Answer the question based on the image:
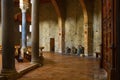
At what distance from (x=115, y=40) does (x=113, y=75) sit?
102 cm

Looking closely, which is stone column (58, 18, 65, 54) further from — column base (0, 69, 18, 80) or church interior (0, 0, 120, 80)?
column base (0, 69, 18, 80)

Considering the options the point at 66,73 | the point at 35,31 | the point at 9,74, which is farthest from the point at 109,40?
the point at 35,31

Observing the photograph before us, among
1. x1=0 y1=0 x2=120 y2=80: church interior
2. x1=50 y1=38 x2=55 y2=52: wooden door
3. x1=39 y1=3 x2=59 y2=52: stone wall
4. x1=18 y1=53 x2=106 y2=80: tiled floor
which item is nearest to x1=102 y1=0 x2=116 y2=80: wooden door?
x1=0 y1=0 x2=120 y2=80: church interior

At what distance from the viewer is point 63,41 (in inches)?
Answer: 932

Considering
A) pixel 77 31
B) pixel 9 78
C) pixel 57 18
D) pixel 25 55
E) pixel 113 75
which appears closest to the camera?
pixel 113 75

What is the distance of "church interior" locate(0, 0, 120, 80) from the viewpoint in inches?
287

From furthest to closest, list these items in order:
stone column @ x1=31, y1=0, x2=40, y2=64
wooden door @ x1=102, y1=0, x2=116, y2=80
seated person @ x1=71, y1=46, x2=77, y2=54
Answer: seated person @ x1=71, y1=46, x2=77, y2=54
stone column @ x1=31, y1=0, x2=40, y2=64
wooden door @ x1=102, y1=0, x2=116, y2=80

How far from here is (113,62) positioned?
22.2 ft

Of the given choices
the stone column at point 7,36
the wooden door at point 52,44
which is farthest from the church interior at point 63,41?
the wooden door at point 52,44

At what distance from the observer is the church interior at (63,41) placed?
23.9ft

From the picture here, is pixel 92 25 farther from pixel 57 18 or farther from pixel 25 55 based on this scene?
pixel 25 55

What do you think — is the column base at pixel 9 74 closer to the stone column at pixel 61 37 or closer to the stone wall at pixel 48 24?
the stone column at pixel 61 37

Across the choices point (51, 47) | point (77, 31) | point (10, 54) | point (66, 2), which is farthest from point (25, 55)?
point (51, 47)

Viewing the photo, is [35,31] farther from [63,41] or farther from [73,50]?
[63,41]
